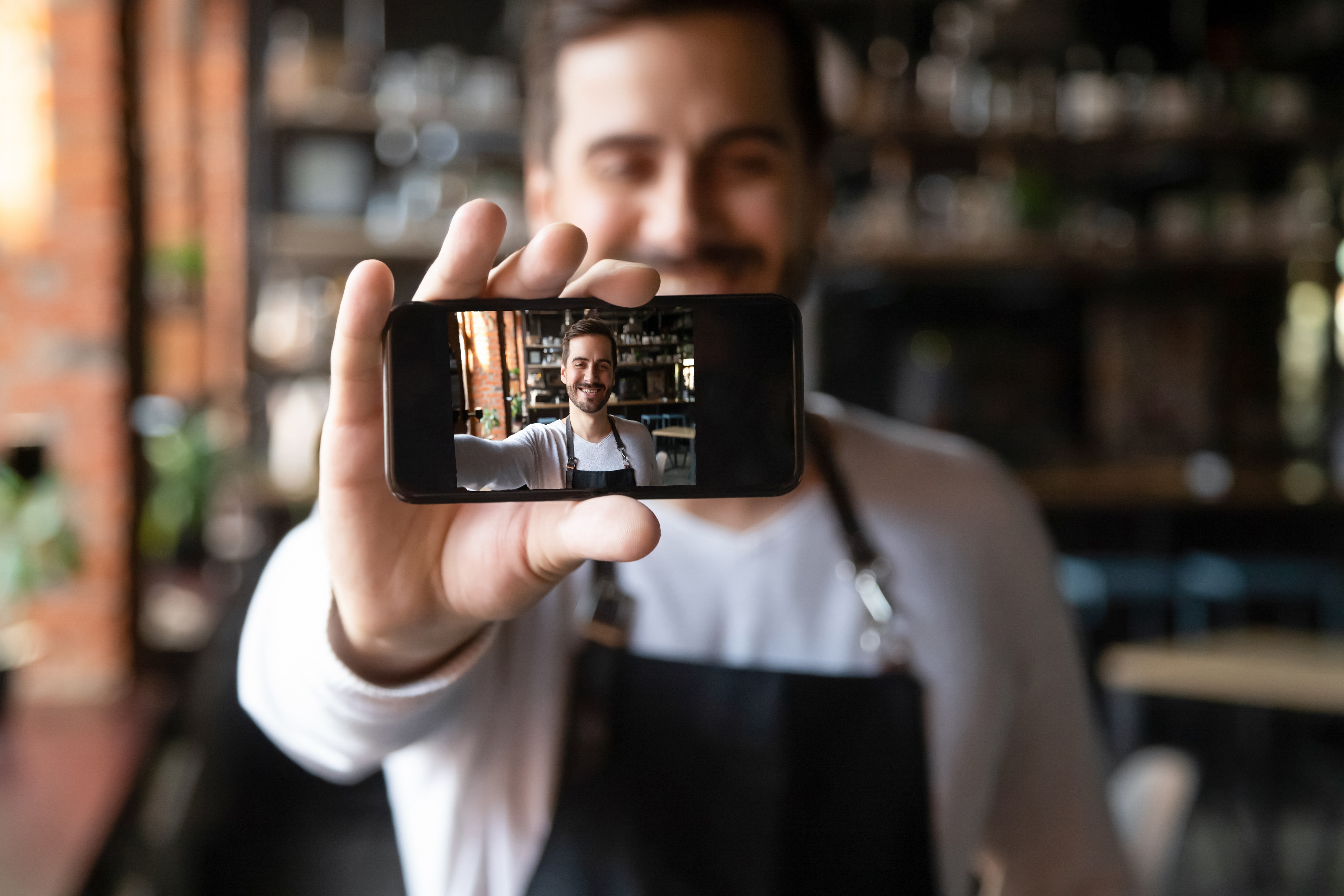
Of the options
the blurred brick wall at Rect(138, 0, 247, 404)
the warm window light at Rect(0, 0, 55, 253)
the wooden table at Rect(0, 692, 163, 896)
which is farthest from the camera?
the blurred brick wall at Rect(138, 0, 247, 404)

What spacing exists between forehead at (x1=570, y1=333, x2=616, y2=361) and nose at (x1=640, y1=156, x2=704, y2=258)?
0.54 feet

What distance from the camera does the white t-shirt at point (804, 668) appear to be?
516 millimetres

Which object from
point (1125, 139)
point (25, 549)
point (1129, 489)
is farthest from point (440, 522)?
point (1125, 139)

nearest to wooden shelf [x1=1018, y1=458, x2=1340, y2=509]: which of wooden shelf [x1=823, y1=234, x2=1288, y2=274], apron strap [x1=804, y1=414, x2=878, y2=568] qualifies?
wooden shelf [x1=823, y1=234, x2=1288, y2=274]

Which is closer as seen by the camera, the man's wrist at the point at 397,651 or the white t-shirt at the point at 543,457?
the white t-shirt at the point at 543,457

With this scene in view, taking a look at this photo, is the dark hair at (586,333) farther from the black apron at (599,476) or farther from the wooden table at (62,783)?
the wooden table at (62,783)

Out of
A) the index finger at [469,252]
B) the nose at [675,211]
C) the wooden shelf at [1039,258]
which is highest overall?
the wooden shelf at [1039,258]

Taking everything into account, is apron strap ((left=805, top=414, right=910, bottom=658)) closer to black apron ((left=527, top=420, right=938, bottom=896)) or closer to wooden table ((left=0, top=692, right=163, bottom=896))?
black apron ((left=527, top=420, right=938, bottom=896))

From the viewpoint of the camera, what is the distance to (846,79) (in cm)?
221

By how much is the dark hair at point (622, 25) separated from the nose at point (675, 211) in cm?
9

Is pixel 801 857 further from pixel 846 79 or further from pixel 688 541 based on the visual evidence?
pixel 846 79

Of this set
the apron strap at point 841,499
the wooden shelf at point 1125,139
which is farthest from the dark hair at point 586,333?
the wooden shelf at point 1125,139

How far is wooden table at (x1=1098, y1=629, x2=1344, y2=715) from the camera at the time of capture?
1.72 m

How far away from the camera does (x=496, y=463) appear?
0.32 metres
